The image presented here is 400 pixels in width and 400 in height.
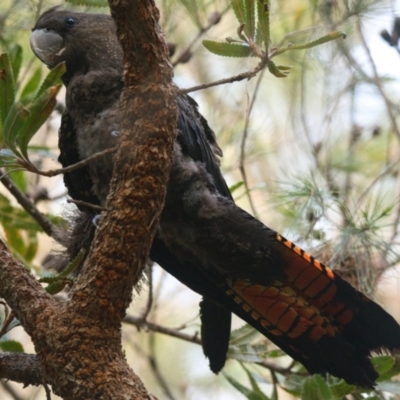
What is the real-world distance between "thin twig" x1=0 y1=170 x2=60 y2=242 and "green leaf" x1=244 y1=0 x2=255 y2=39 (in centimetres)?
97

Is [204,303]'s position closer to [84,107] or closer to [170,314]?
[84,107]

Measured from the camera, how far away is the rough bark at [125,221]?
1.28 metres

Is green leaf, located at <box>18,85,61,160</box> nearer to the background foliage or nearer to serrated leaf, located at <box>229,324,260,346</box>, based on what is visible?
the background foliage

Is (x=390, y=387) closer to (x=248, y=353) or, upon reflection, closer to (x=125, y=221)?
(x=248, y=353)

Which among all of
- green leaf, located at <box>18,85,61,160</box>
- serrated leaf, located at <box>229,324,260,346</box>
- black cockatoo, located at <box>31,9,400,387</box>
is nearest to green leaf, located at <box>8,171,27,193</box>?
black cockatoo, located at <box>31,9,400,387</box>

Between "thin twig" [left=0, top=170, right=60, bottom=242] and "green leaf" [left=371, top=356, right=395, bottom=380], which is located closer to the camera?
"green leaf" [left=371, top=356, right=395, bottom=380]

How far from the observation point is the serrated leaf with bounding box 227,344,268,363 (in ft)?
6.91

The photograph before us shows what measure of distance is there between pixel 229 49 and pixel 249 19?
0.08 m

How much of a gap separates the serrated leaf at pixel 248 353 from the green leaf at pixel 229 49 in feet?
3.34

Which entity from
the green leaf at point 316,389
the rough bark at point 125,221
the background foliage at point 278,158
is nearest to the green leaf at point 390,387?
the background foliage at point 278,158

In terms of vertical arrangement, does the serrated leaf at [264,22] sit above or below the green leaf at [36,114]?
above

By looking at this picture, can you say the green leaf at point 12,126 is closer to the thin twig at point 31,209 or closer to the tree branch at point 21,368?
the tree branch at point 21,368

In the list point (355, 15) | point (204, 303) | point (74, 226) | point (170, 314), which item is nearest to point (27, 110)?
point (74, 226)

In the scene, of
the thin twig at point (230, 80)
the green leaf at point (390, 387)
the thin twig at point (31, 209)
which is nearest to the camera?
the thin twig at point (230, 80)
